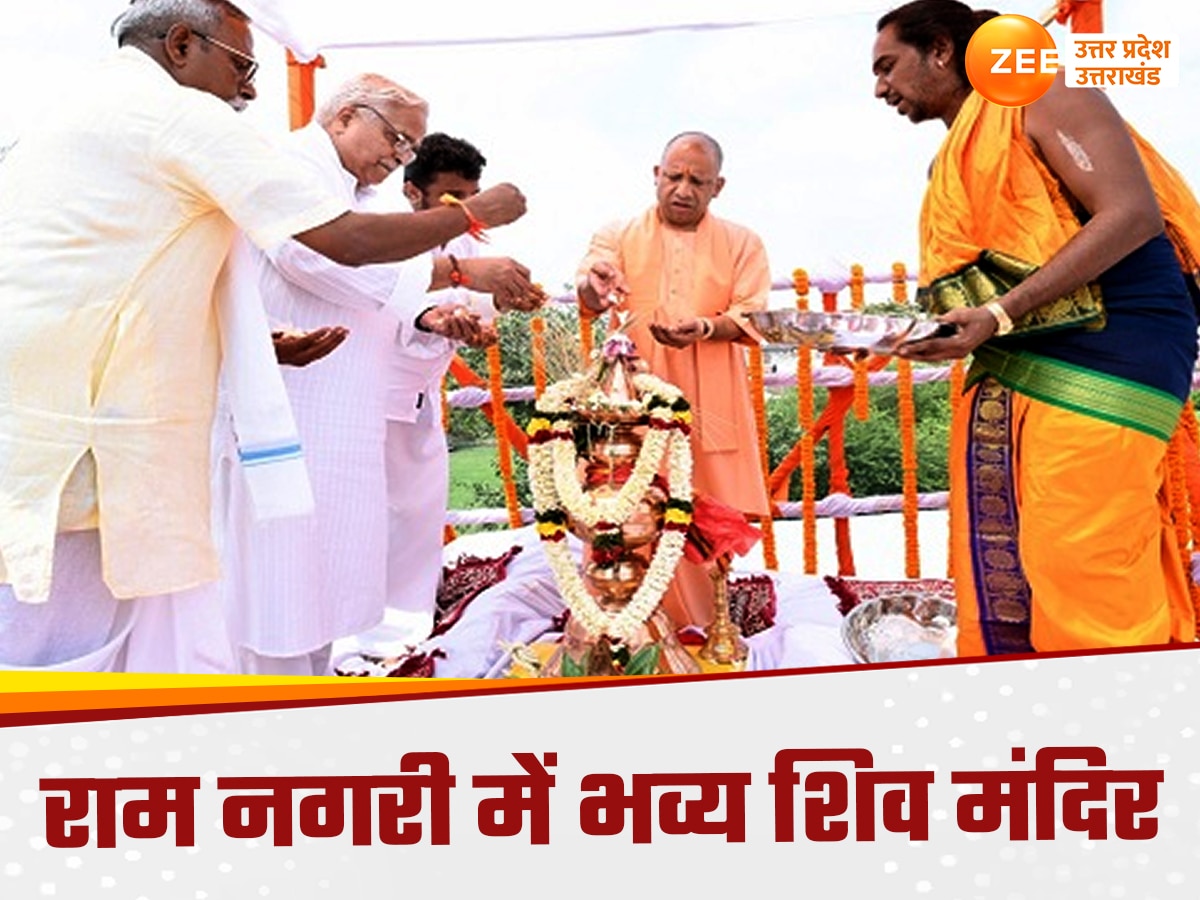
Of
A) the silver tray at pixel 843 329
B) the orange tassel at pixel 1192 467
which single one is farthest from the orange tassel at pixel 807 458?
the silver tray at pixel 843 329

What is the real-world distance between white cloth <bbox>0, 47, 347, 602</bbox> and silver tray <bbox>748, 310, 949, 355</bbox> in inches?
40.6

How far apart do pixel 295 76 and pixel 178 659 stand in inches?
120

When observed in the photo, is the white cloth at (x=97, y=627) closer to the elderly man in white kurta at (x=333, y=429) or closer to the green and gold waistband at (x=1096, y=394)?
the elderly man in white kurta at (x=333, y=429)

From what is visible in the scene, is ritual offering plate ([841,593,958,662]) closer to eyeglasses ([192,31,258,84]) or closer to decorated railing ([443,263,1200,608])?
decorated railing ([443,263,1200,608])

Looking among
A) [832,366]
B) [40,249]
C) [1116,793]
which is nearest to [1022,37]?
[1116,793]

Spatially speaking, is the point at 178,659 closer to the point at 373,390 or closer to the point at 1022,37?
the point at 373,390

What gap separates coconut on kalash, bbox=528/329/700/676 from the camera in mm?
3078

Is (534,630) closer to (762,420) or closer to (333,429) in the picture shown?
(333,429)

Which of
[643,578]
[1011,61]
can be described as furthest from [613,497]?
[1011,61]

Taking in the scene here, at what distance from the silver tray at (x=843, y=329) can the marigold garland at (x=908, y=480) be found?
255 centimetres

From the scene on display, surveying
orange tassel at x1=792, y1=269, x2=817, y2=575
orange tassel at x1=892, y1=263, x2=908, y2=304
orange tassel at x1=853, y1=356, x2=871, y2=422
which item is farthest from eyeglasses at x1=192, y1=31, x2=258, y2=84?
orange tassel at x1=892, y1=263, x2=908, y2=304

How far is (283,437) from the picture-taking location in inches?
99.1

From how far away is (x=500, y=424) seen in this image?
5383mm

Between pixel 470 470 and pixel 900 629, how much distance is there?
458 cm
